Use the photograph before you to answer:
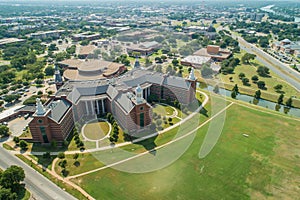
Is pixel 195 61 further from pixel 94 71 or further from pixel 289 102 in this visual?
pixel 94 71

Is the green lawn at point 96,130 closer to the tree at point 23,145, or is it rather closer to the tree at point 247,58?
the tree at point 23,145

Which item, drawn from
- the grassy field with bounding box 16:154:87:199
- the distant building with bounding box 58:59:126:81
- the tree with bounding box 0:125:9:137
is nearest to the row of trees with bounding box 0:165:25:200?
the grassy field with bounding box 16:154:87:199

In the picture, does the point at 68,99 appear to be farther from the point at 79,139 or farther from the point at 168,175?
the point at 168,175

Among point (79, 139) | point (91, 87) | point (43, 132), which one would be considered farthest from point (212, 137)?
point (43, 132)

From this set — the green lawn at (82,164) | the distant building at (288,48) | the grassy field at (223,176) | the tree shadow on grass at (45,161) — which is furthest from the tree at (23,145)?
the distant building at (288,48)

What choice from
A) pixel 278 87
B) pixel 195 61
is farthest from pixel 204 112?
pixel 195 61

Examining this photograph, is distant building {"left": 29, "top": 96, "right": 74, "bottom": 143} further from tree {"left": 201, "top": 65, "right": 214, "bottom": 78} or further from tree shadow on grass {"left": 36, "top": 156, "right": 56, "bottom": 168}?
tree {"left": 201, "top": 65, "right": 214, "bottom": 78}
